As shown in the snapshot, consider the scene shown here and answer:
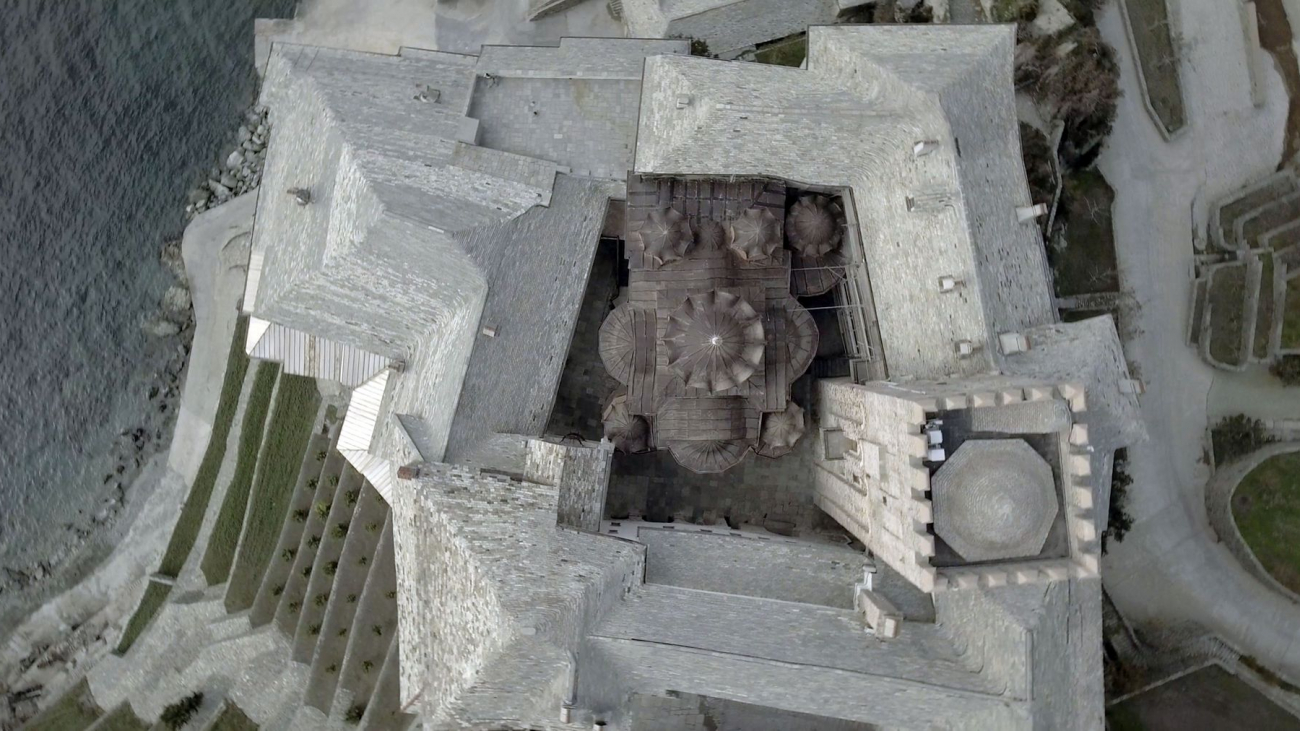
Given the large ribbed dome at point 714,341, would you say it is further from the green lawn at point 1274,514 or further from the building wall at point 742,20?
the green lawn at point 1274,514

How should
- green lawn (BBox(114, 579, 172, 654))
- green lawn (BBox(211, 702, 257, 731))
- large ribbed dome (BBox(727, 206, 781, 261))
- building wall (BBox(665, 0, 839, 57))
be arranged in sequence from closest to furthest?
1. large ribbed dome (BBox(727, 206, 781, 261))
2. building wall (BBox(665, 0, 839, 57))
3. green lawn (BBox(211, 702, 257, 731))
4. green lawn (BBox(114, 579, 172, 654))

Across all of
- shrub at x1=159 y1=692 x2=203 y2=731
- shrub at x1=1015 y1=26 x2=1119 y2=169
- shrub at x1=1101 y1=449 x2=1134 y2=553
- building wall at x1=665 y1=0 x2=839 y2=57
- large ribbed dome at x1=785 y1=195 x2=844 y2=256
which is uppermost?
building wall at x1=665 y1=0 x2=839 y2=57

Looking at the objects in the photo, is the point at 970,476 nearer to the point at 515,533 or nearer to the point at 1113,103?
the point at 515,533

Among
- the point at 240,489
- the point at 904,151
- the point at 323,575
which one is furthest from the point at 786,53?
the point at 240,489

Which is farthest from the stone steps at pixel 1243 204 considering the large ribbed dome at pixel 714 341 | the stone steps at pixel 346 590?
the stone steps at pixel 346 590

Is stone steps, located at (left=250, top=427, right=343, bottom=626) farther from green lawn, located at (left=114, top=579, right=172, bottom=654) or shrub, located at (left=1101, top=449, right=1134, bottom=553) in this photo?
shrub, located at (left=1101, top=449, right=1134, bottom=553)

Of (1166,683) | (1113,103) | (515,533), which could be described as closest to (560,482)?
(515,533)

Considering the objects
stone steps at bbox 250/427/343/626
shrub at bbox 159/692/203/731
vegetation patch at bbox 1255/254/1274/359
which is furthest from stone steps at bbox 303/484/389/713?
vegetation patch at bbox 1255/254/1274/359
